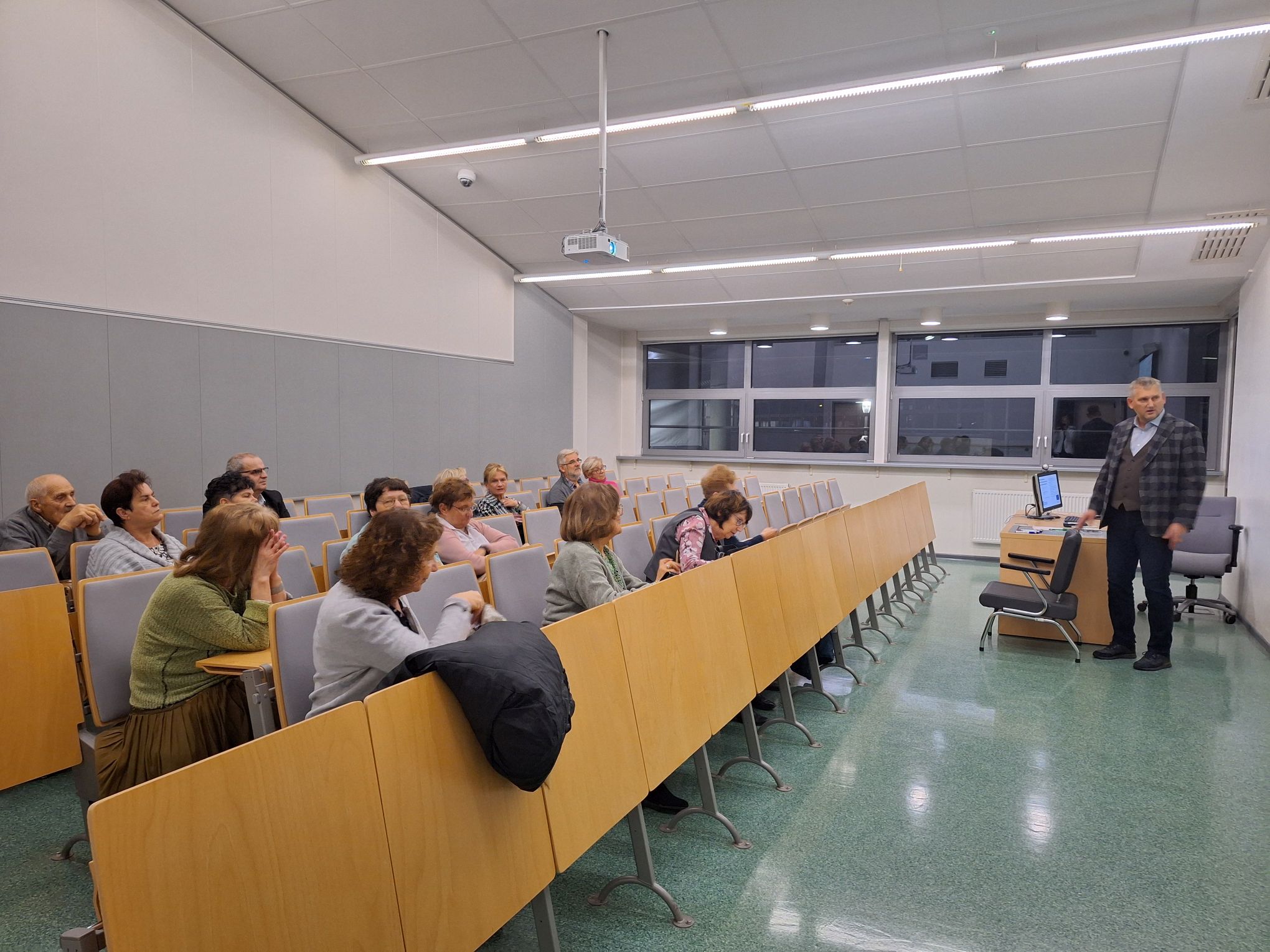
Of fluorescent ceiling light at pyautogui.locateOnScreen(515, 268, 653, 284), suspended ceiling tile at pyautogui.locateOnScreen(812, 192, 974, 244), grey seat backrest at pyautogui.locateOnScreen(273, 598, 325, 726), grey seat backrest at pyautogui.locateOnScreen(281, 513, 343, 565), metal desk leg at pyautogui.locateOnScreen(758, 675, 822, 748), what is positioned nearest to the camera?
grey seat backrest at pyautogui.locateOnScreen(273, 598, 325, 726)

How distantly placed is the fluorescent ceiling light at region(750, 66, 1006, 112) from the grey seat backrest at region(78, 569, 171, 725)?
4.67 m

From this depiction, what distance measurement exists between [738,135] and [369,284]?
3.57 metres

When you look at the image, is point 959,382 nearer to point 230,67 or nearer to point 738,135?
point 738,135

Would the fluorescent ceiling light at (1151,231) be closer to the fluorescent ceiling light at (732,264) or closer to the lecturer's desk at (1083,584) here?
the fluorescent ceiling light at (732,264)

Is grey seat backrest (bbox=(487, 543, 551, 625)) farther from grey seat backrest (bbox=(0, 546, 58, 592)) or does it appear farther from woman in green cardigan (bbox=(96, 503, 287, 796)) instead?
grey seat backrest (bbox=(0, 546, 58, 592))

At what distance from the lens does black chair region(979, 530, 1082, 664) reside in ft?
15.5

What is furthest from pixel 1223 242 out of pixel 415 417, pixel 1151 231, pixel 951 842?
pixel 415 417

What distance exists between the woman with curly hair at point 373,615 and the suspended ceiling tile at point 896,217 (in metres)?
5.72

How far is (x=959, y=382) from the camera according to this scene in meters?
9.48

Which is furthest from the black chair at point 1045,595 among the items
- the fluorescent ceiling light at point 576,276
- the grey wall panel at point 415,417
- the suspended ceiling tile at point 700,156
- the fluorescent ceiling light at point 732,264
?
the grey wall panel at point 415,417

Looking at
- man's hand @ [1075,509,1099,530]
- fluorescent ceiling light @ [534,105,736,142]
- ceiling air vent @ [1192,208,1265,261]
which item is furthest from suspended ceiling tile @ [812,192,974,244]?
man's hand @ [1075,509,1099,530]

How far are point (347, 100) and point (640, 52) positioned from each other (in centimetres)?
255

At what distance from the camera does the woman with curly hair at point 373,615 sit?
1847mm

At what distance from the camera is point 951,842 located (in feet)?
8.75
